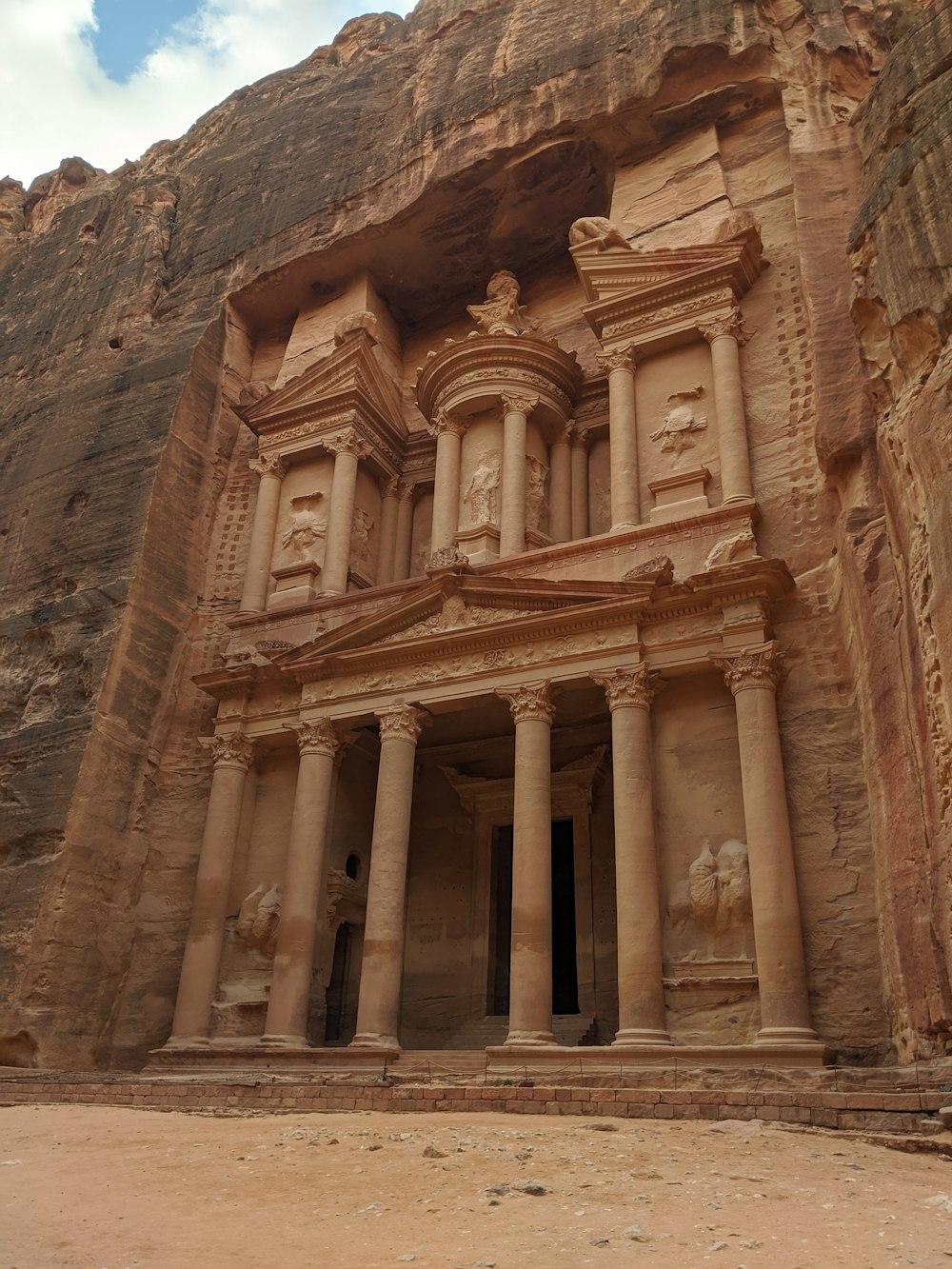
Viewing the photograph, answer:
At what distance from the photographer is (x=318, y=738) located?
16734 mm

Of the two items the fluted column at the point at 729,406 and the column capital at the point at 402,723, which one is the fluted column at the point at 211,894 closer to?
the column capital at the point at 402,723

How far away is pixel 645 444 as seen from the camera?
17594 millimetres

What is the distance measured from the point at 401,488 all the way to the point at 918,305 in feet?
44.2

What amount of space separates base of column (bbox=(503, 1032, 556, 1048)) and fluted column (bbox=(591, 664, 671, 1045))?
2.81ft

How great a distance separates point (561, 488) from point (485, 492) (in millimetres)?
1526

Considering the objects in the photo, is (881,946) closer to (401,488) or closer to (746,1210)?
(746,1210)

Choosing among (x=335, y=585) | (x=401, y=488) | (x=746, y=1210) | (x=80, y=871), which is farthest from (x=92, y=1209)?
(x=401, y=488)

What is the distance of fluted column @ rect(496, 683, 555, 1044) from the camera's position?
13289 millimetres

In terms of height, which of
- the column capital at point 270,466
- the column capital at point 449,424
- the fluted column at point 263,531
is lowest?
the fluted column at point 263,531

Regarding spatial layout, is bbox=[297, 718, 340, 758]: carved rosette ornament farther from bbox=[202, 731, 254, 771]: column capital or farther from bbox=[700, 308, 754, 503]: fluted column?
bbox=[700, 308, 754, 503]: fluted column

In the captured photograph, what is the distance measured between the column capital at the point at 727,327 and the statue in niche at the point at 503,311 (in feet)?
13.1

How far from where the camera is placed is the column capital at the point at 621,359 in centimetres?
1823

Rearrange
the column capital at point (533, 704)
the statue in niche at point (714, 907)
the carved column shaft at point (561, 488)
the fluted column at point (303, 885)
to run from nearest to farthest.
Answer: the statue in niche at point (714, 907)
the fluted column at point (303, 885)
the column capital at point (533, 704)
the carved column shaft at point (561, 488)

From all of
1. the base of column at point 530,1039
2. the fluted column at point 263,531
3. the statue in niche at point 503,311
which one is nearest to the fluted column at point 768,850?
the base of column at point 530,1039
